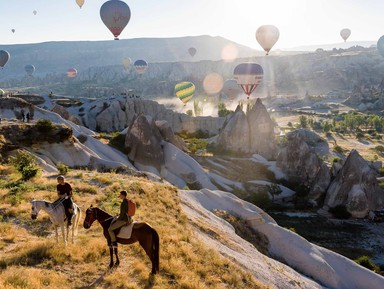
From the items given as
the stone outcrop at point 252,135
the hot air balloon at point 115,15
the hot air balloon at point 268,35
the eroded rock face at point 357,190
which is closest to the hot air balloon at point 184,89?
the hot air balloon at point 268,35

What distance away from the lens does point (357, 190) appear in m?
A: 52.5

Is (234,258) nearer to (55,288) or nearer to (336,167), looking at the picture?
(55,288)

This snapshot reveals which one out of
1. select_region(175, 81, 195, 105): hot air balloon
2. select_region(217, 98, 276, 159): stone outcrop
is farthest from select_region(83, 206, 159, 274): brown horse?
select_region(175, 81, 195, 105): hot air balloon

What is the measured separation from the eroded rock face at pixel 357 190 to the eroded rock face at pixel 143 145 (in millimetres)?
25747

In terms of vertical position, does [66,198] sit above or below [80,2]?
below

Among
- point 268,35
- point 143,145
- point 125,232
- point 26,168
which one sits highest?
point 268,35

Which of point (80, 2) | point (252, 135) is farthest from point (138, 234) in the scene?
point (80, 2)

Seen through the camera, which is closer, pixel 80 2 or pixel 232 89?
pixel 80 2

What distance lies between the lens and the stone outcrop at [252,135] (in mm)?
73062

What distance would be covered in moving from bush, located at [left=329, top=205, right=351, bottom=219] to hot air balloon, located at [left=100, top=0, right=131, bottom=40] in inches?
2368

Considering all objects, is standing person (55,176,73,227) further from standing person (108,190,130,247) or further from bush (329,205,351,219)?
bush (329,205,351,219)

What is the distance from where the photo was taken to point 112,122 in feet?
323

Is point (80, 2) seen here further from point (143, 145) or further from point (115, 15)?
point (143, 145)

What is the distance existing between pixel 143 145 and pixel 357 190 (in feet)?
102
